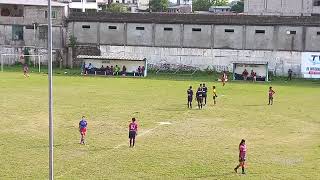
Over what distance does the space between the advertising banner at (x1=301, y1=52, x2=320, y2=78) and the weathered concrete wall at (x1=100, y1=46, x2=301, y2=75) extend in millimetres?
600

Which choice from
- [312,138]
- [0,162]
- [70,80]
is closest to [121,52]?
[70,80]

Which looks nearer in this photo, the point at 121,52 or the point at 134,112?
the point at 134,112

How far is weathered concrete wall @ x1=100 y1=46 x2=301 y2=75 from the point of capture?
6122 cm

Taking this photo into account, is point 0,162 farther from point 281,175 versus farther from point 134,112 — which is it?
point 134,112

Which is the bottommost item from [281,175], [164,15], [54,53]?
[281,175]

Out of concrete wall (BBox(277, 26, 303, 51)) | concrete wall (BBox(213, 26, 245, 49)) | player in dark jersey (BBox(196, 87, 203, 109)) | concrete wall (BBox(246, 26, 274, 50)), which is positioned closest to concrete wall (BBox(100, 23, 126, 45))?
concrete wall (BBox(213, 26, 245, 49))

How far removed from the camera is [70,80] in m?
54.6

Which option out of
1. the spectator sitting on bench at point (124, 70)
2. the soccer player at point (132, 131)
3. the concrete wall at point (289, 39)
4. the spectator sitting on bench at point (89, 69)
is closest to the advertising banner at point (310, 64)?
the concrete wall at point (289, 39)

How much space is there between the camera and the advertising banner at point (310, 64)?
195ft

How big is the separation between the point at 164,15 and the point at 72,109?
30.6m

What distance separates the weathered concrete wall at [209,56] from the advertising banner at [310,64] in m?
0.60

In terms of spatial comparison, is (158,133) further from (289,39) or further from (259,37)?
(289,39)

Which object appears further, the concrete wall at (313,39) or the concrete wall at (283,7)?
the concrete wall at (283,7)

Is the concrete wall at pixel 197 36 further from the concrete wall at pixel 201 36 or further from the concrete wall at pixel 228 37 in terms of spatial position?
the concrete wall at pixel 228 37
